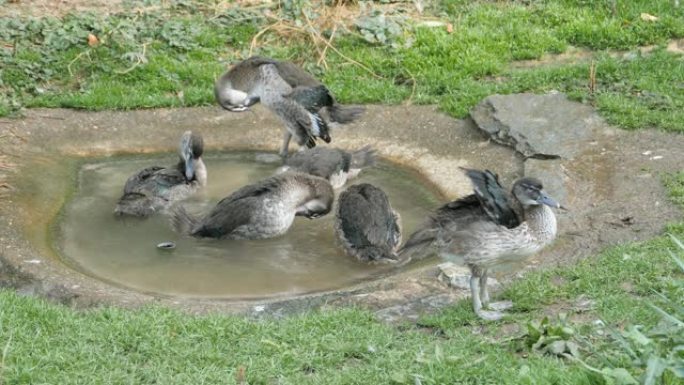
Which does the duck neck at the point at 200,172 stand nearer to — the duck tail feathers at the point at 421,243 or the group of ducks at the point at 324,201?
the group of ducks at the point at 324,201

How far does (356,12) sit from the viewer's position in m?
15.3

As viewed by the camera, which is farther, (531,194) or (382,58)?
(382,58)

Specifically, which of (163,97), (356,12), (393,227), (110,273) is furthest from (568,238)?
(356,12)

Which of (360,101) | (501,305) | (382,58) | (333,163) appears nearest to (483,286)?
(501,305)

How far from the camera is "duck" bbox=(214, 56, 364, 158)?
472 inches

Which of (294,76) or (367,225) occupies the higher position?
(294,76)

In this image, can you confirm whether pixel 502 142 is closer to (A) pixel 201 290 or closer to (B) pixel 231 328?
(A) pixel 201 290

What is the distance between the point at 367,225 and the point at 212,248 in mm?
1458

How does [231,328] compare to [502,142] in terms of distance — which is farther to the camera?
[502,142]

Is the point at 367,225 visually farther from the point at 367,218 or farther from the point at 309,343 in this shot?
the point at 309,343

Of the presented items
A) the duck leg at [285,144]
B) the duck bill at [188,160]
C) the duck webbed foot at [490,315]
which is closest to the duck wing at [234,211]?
the duck bill at [188,160]

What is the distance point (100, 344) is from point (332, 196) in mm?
4019

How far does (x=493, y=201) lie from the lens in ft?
27.6

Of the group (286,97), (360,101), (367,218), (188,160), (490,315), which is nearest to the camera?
(490,315)
